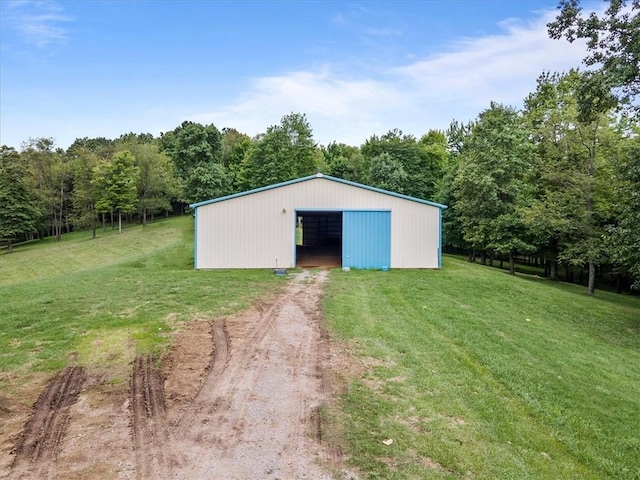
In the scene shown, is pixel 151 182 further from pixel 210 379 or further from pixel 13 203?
pixel 210 379

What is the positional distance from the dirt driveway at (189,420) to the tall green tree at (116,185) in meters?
37.1

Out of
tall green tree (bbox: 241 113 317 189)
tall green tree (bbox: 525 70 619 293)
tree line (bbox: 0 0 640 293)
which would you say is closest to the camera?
tree line (bbox: 0 0 640 293)

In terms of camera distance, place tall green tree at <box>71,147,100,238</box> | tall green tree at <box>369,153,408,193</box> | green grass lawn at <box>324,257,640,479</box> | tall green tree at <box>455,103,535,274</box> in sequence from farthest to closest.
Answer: tall green tree at <box>71,147,100,238</box>, tall green tree at <box>369,153,408,193</box>, tall green tree at <box>455,103,535,274</box>, green grass lawn at <box>324,257,640,479</box>

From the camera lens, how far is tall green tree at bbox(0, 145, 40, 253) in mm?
38500

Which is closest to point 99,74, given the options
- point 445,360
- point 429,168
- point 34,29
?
point 34,29

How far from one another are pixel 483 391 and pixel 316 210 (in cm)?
1316

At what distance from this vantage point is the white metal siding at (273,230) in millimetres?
18297

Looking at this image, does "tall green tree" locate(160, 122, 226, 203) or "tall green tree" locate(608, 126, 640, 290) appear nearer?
"tall green tree" locate(608, 126, 640, 290)

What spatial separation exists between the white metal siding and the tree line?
543cm

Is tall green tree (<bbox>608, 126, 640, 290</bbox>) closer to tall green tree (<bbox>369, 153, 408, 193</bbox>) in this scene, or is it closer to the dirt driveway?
the dirt driveway

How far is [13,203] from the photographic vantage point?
39.2 m

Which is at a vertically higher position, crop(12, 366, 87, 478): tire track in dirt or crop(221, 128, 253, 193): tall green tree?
crop(221, 128, 253, 193): tall green tree

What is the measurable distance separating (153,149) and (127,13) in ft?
98.3

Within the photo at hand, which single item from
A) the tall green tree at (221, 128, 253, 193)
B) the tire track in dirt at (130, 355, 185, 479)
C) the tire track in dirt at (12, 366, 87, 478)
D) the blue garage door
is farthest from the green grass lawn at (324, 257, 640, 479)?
the tall green tree at (221, 128, 253, 193)
